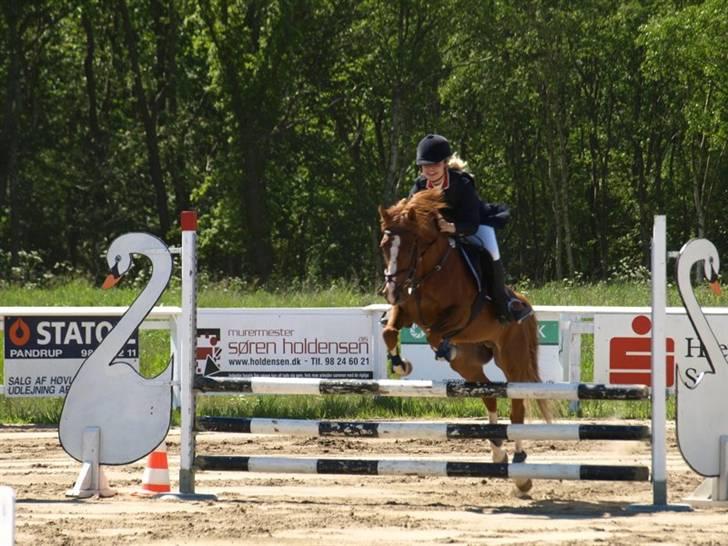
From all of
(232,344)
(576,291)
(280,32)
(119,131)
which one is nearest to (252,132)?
(280,32)

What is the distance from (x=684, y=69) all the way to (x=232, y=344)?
23.9 meters

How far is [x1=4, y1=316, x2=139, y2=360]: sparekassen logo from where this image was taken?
14.0m

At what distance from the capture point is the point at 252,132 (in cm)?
3725

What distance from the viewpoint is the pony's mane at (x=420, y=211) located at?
8.42 metres

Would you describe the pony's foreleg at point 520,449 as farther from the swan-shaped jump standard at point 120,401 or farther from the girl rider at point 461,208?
the swan-shaped jump standard at point 120,401

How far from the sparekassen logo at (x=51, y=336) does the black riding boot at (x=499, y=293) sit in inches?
229

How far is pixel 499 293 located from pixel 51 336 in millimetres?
6490

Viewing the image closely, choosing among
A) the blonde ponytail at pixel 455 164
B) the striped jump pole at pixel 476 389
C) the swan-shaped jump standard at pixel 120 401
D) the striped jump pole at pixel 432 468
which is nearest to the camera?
the striped jump pole at pixel 432 468

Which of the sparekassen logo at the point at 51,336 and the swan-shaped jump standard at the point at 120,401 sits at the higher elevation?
the sparekassen logo at the point at 51,336

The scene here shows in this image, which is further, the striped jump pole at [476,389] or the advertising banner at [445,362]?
the advertising banner at [445,362]

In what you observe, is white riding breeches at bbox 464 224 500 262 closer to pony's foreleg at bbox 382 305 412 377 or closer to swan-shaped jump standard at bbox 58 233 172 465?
pony's foreleg at bbox 382 305 412 377

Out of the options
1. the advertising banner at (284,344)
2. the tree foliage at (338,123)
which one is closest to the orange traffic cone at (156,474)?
the advertising banner at (284,344)

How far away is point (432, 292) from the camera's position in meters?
8.52

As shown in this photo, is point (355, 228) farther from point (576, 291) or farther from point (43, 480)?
point (43, 480)
